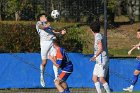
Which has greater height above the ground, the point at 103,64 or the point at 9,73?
the point at 103,64

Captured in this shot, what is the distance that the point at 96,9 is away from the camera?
22359 millimetres

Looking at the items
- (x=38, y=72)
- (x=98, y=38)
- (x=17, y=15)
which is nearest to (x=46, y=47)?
(x=38, y=72)

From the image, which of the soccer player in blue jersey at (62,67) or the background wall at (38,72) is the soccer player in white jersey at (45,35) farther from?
the soccer player in blue jersey at (62,67)

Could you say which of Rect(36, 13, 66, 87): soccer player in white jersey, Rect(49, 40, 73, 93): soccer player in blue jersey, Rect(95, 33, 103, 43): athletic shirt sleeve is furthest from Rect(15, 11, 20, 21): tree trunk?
Rect(95, 33, 103, 43): athletic shirt sleeve

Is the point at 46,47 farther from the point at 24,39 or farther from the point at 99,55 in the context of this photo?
the point at 24,39

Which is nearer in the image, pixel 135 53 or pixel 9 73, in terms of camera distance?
pixel 9 73

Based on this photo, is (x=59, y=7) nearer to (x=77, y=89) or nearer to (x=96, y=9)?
(x=96, y=9)

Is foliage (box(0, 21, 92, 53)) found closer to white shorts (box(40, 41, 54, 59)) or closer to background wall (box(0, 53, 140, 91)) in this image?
background wall (box(0, 53, 140, 91))

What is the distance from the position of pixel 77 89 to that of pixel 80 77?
436mm

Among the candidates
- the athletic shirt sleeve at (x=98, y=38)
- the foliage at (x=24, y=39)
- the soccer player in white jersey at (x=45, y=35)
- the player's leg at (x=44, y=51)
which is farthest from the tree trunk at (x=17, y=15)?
the athletic shirt sleeve at (x=98, y=38)

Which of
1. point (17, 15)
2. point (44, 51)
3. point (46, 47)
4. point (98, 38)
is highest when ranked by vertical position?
point (98, 38)

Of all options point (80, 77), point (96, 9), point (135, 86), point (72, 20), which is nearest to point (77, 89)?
point (80, 77)

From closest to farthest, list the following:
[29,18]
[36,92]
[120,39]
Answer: [36,92]
[29,18]
[120,39]

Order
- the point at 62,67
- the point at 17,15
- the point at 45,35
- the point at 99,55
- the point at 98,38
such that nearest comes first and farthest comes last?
the point at 98,38, the point at 99,55, the point at 62,67, the point at 45,35, the point at 17,15
